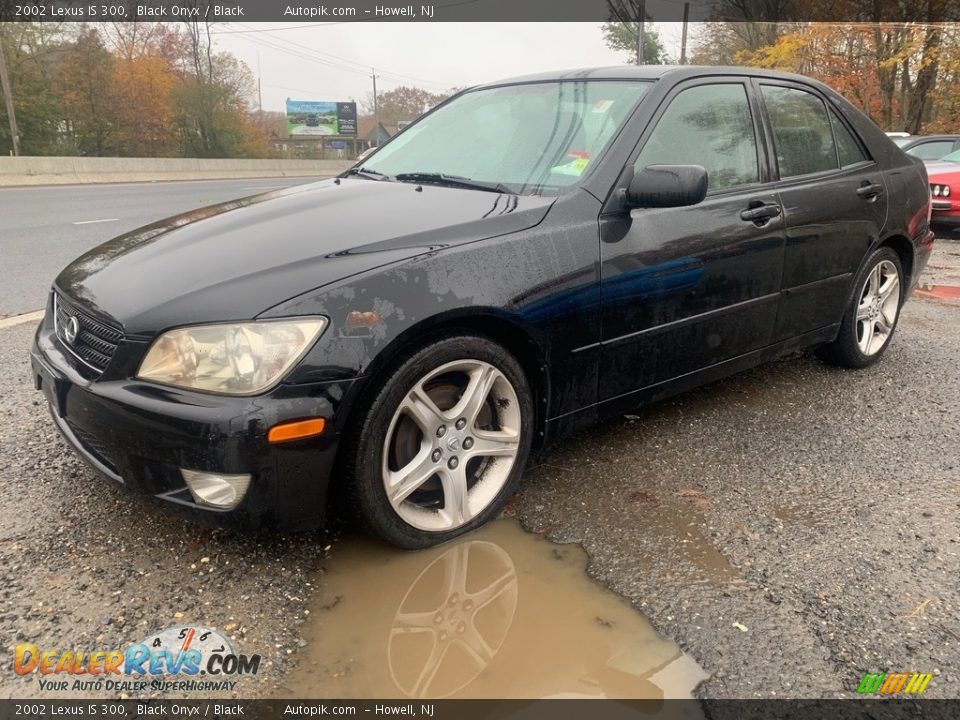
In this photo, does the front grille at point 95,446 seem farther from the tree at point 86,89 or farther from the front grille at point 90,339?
the tree at point 86,89

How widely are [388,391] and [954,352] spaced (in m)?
4.21

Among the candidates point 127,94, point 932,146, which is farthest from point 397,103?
point 932,146

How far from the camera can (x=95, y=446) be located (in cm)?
Result: 222

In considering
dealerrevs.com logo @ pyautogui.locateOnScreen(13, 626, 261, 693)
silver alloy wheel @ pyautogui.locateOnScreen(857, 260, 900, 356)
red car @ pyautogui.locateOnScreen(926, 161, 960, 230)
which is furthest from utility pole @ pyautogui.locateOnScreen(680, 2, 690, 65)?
dealerrevs.com logo @ pyautogui.locateOnScreen(13, 626, 261, 693)

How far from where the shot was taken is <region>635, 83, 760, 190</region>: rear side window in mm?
2979

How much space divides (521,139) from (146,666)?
7.74ft

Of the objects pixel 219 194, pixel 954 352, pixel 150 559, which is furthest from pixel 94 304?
pixel 219 194

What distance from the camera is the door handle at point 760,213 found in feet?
10.5

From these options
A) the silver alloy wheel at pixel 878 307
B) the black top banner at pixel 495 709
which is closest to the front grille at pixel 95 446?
the black top banner at pixel 495 709

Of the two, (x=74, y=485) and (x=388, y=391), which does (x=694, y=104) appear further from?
(x=74, y=485)

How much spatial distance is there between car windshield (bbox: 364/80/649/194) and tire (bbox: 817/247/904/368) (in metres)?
1.94

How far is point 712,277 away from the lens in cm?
305

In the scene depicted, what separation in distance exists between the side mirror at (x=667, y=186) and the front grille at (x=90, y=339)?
182 centimetres

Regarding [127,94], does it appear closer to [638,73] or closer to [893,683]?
[638,73]
